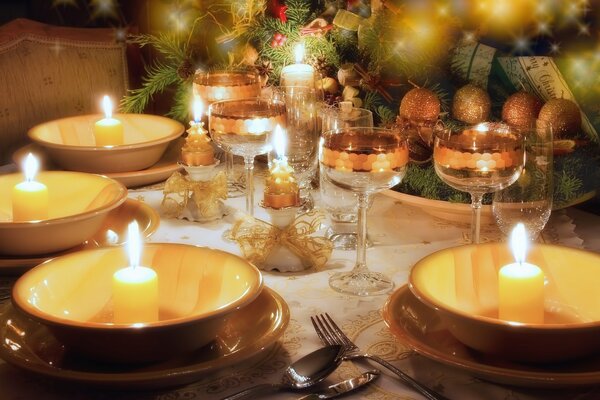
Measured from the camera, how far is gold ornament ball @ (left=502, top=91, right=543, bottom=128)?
1503mm

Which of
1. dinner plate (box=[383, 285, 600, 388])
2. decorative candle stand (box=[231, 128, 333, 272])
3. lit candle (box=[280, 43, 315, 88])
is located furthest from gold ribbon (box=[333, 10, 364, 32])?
dinner plate (box=[383, 285, 600, 388])

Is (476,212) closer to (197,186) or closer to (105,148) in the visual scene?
(197,186)

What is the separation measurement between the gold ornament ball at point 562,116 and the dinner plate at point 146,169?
691 mm

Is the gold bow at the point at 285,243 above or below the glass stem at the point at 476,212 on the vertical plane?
below

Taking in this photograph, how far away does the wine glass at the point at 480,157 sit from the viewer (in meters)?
1.19

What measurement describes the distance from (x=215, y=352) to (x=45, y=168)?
96cm

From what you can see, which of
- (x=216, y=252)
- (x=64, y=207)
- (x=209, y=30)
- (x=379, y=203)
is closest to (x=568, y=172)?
(x=379, y=203)

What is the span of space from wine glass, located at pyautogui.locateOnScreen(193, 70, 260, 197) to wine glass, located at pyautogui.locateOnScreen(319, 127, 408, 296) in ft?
1.63

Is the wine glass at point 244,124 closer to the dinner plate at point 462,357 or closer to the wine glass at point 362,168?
the wine glass at point 362,168

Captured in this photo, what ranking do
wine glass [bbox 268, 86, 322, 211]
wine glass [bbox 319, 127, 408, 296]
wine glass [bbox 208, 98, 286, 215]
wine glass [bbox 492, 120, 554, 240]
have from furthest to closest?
1. wine glass [bbox 268, 86, 322, 211]
2. wine glass [bbox 208, 98, 286, 215]
3. wine glass [bbox 492, 120, 554, 240]
4. wine glass [bbox 319, 127, 408, 296]

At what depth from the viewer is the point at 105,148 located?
1.65m

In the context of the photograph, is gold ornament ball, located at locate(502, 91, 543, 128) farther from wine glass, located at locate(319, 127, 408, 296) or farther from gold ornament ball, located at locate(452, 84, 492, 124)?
wine glass, located at locate(319, 127, 408, 296)

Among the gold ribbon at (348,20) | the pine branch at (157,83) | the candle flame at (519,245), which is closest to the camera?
the candle flame at (519,245)

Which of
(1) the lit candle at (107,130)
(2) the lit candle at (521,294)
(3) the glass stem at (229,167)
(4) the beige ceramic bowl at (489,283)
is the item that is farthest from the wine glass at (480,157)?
(1) the lit candle at (107,130)
